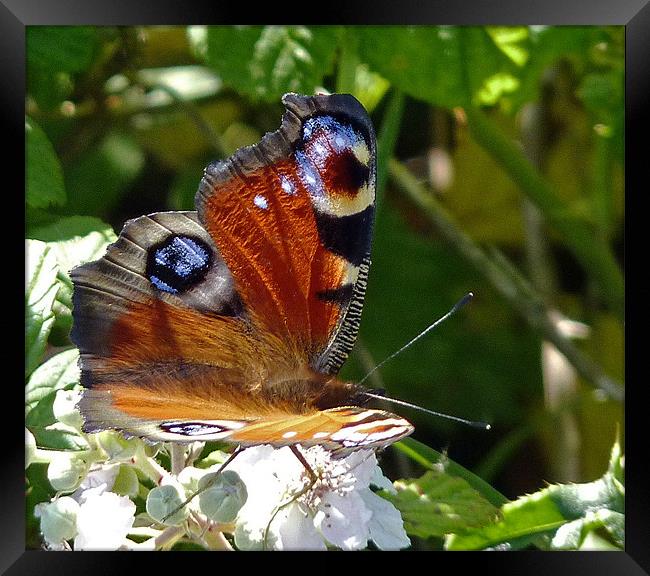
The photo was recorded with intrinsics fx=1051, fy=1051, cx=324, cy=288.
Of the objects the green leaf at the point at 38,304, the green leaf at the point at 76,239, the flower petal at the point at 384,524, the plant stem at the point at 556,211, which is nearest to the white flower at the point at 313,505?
the flower petal at the point at 384,524

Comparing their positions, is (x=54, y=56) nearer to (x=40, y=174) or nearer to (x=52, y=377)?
(x=40, y=174)

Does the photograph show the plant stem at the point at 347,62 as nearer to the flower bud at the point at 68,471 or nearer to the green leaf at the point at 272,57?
the green leaf at the point at 272,57

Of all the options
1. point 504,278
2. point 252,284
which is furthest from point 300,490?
point 504,278

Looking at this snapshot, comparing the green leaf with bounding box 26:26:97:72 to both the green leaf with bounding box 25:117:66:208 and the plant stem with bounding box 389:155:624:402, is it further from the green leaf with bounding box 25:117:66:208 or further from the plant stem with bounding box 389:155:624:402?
the plant stem with bounding box 389:155:624:402

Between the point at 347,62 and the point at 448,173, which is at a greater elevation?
the point at 347,62

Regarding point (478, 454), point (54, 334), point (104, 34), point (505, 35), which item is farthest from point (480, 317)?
point (54, 334)
